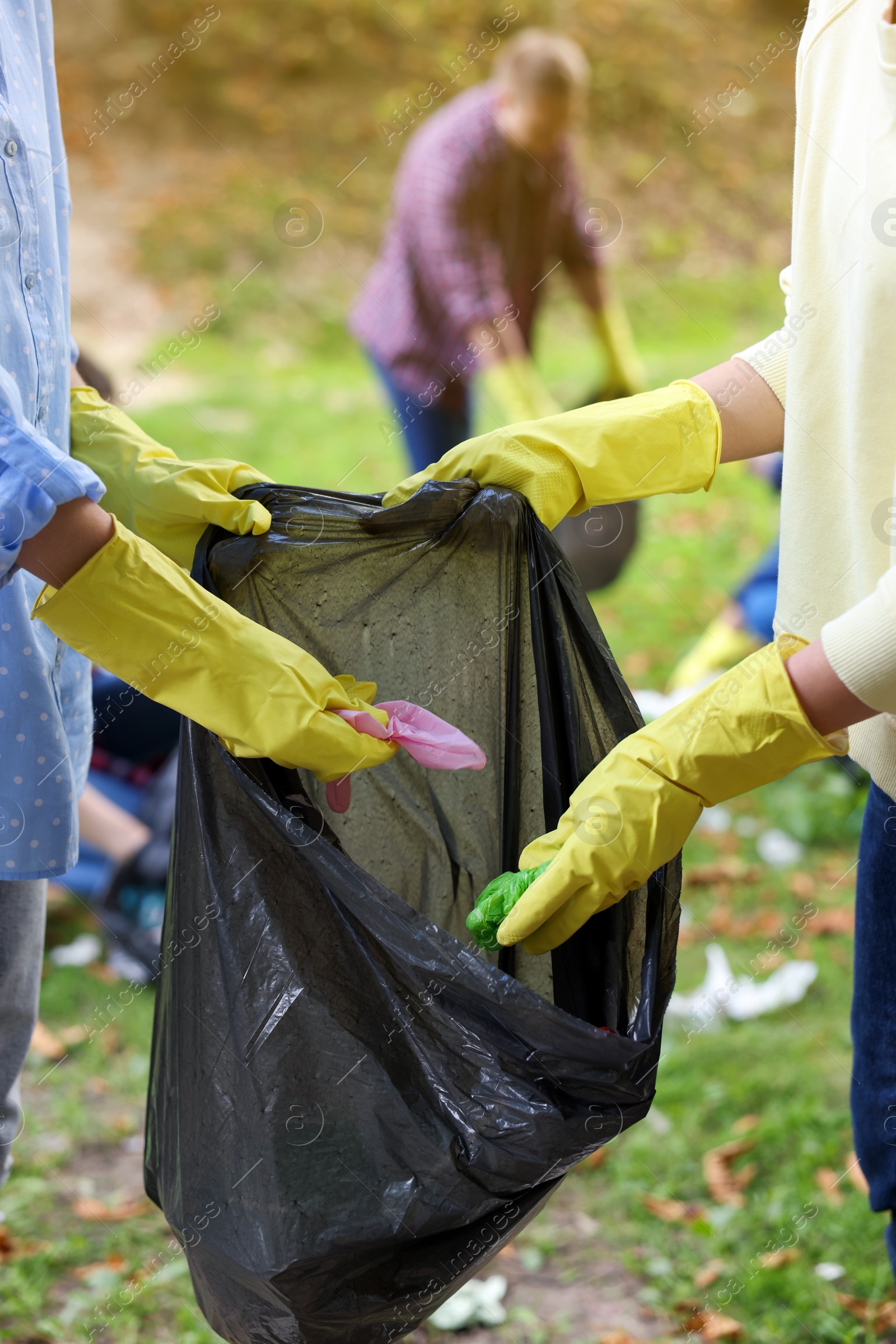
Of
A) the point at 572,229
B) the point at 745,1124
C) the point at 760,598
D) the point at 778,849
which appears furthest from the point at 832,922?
the point at 572,229

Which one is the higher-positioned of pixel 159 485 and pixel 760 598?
pixel 159 485

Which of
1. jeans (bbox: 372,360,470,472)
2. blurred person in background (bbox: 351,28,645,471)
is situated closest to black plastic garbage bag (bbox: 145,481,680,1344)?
blurred person in background (bbox: 351,28,645,471)

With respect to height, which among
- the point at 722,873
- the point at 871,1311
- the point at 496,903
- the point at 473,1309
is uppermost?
the point at 496,903

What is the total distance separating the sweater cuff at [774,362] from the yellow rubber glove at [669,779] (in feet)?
1.38

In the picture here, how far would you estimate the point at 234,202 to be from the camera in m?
9.73

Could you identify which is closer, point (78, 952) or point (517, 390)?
point (78, 952)

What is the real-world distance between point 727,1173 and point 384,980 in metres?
1.29

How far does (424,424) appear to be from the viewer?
12.5 ft

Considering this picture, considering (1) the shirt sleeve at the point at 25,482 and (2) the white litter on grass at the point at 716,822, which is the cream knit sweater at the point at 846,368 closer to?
(1) the shirt sleeve at the point at 25,482

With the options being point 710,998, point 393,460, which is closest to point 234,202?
point 393,460

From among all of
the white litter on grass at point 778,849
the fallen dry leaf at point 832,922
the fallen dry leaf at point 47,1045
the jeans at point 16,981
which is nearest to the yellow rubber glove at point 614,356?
the white litter on grass at point 778,849

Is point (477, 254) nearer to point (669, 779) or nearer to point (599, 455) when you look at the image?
point (599, 455)

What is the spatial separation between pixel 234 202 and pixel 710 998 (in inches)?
358

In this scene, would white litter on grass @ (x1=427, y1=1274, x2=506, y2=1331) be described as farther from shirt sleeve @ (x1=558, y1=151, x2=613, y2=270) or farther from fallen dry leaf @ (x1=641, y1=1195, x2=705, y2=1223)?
shirt sleeve @ (x1=558, y1=151, x2=613, y2=270)
